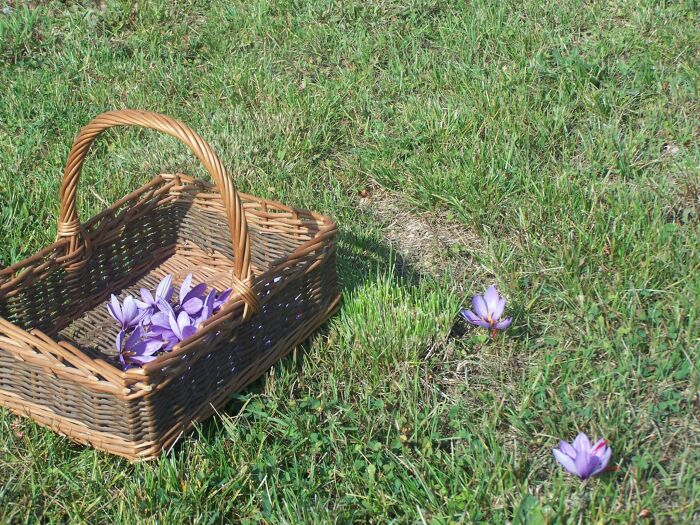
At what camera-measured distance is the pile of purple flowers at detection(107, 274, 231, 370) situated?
2271 mm

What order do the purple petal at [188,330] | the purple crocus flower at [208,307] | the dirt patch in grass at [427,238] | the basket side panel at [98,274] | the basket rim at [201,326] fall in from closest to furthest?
1. the basket rim at [201,326]
2. the purple petal at [188,330]
3. the purple crocus flower at [208,307]
4. the basket side panel at [98,274]
5. the dirt patch in grass at [427,238]

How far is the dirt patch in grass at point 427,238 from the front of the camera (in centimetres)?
273

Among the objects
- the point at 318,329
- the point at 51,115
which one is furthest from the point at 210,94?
the point at 318,329

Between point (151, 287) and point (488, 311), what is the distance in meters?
1.11

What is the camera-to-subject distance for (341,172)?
3203 millimetres

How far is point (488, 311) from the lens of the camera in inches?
89.7

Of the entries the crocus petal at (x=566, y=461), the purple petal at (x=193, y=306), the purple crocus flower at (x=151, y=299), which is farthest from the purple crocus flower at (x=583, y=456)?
the purple crocus flower at (x=151, y=299)

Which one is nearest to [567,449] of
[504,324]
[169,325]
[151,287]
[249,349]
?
[504,324]

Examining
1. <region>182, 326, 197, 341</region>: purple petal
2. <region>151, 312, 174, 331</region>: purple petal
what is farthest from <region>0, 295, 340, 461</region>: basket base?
<region>151, 312, 174, 331</region>: purple petal

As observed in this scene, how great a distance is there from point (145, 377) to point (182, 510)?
1.04 feet

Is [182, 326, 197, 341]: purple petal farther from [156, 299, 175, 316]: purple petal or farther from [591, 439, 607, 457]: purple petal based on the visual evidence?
[591, 439, 607, 457]: purple petal

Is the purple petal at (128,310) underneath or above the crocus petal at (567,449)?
underneath

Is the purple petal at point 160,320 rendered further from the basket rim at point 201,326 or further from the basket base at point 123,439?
the basket base at point 123,439

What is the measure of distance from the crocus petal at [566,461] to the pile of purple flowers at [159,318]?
38.0 inches
